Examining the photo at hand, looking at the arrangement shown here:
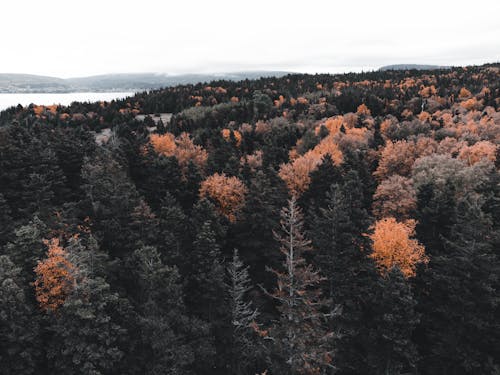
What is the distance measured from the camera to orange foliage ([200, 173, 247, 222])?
55.4 metres

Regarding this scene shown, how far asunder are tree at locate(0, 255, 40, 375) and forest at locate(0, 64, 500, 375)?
0.38 ft

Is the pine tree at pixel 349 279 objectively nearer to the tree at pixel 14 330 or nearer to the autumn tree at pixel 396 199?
the autumn tree at pixel 396 199

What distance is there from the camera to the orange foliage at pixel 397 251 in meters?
38.0

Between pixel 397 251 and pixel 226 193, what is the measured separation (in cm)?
2676

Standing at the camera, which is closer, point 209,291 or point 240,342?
point 209,291

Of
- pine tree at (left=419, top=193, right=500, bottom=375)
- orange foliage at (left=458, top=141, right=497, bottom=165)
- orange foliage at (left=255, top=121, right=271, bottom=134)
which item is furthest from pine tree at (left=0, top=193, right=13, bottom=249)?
orange foliage at (left=255, top=121, right=271, bottom=134)

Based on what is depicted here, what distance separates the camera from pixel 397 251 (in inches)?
1506

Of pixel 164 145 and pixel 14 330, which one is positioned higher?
pixel 164 145

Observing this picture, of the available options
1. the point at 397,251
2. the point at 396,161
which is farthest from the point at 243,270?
the point at 396,161

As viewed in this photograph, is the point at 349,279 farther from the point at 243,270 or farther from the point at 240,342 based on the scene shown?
the point at 240,342

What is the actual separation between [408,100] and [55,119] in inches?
4842

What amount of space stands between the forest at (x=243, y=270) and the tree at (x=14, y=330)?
11cm

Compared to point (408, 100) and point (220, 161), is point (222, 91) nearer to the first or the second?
point (408, 100)

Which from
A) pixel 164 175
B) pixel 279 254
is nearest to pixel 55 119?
pixel 164 175
